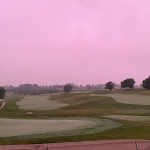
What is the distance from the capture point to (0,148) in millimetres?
14133

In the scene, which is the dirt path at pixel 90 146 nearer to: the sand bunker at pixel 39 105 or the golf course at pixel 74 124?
the golf course at pixel 74 124

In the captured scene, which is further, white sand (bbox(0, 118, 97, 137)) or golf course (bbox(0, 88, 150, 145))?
white sand (bbox(0, 118, 97, 137))

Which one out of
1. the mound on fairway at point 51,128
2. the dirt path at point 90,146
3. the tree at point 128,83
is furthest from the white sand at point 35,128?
the tree at point 128,83

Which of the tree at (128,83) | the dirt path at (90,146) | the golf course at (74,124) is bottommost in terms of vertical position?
the golf course at (74,124)

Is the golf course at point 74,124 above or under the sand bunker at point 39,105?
above

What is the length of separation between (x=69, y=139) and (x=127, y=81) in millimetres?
110443

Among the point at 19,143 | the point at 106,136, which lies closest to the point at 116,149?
the point at 106,136

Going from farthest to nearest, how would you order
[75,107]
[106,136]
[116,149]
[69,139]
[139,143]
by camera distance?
[75,107] < [106,136] < [69,139] < [139,143] < [116,149]

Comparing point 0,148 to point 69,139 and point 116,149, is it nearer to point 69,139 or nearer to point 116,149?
point 69,139

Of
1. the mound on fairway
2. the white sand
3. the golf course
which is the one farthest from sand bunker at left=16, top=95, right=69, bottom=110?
the mound on fairway

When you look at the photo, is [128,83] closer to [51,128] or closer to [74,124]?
[74,124]

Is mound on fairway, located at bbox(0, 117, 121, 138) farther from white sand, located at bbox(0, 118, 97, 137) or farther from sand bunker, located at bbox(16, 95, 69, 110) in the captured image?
sand bunker, located at bbox(16, 95, 69, 110)

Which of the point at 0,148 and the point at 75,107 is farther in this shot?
the point at 75,107

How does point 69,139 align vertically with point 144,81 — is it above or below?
below
